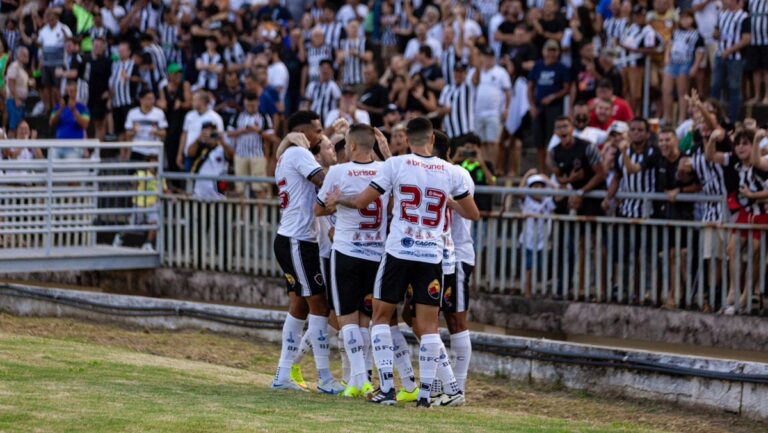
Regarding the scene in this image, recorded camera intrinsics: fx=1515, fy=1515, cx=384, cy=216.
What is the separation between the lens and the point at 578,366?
46.4 ft

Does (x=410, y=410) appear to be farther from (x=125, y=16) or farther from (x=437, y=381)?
(x=125, y=16)

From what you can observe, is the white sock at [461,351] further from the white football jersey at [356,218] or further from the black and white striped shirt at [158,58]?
the black and white striped shirt at [158,58]

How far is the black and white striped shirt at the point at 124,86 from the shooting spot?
2562 centimetres

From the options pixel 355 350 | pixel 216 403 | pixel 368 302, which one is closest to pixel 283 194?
pixel 368 302

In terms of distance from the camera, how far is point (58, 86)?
27.5 meters

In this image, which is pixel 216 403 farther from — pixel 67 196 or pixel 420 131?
pixel 67 196

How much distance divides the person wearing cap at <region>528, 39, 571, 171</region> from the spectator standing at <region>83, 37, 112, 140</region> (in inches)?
329

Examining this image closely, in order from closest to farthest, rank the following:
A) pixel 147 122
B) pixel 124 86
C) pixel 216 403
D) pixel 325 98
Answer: pixel 216 403 → pixel 325 98 → pixel 147 122 → pixel 124 86

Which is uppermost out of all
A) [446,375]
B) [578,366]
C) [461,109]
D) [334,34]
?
[334,34]

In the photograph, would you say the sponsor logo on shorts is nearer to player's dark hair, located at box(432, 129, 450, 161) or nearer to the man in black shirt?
player's dark hair, located at box(432, 129, 450, 161)

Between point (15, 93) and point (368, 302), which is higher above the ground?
point (15, 93)

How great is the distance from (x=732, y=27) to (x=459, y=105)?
3873 mm

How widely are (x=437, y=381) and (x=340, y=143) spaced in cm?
231

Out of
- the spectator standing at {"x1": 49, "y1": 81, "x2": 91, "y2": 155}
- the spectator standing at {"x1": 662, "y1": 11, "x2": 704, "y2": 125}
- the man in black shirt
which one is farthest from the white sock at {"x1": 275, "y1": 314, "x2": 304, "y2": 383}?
the spectator standing at {"x1": 49, "y1": 81, "x2": 91, "y2": 155}
